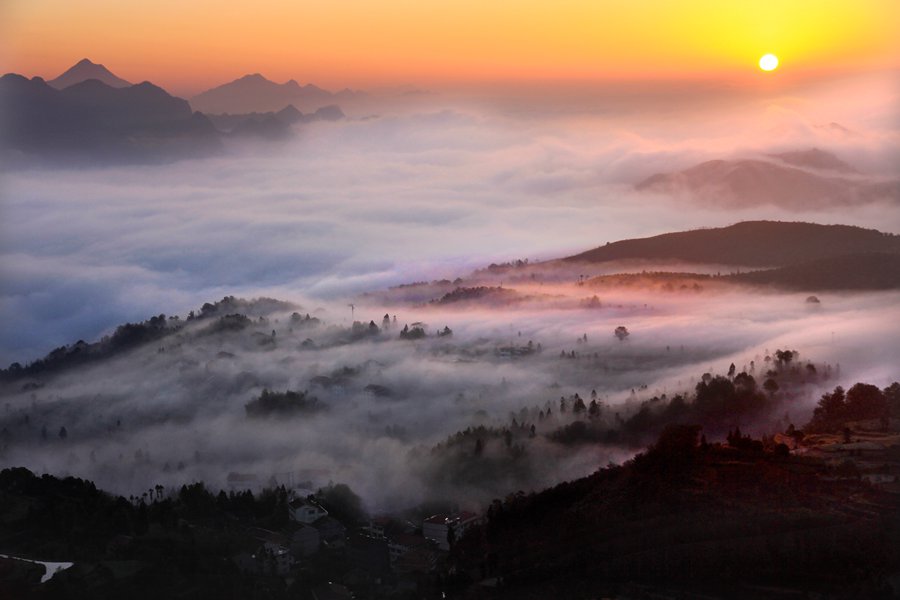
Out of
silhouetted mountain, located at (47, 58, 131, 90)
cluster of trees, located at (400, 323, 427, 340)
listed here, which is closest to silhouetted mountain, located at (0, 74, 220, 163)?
silhouetted mountain, located at (47, 58, 131, 90)

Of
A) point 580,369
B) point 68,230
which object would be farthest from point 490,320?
point 68,230

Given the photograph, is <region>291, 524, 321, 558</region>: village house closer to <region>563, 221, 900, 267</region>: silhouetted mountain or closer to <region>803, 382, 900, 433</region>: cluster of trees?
<region>803, 382, 900, 433</region>: cluster of trees

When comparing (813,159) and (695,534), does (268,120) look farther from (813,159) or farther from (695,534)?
(695,534)

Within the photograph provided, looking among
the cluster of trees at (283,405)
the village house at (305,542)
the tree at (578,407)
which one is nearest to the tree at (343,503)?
the village house at (305,542)

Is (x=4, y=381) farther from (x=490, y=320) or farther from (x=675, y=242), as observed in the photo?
(x=675, y=242)

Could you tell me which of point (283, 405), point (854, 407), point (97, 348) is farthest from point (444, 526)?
point (97, 348)
